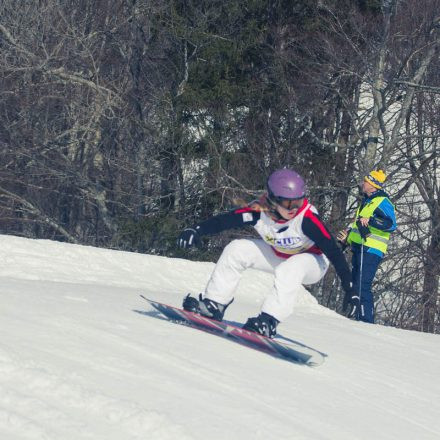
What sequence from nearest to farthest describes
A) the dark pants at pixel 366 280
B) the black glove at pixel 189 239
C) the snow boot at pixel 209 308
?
1. the black glove at pixel 189 239
2. the snow boot at pixel 209 308
3. the dark pants at pixel 366 280

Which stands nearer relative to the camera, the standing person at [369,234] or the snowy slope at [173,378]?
the snowy slope at [173,378]

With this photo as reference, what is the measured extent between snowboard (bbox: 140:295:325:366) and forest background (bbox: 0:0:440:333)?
13.3 metres

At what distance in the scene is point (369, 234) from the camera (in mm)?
9695

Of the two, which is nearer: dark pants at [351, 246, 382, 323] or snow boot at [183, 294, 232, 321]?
snow boot at [183, 294, 232, 321]

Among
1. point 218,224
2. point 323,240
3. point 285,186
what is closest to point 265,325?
point 323,240

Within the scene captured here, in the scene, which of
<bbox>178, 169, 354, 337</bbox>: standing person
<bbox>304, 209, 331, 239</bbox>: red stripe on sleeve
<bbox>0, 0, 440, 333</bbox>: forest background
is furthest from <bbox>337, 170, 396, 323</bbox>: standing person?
<bbox>0, 0, 440, 333</bbox>: forest background

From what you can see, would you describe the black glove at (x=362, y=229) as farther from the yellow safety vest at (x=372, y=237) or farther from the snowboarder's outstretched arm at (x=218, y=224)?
the snowboarder's outstretched arm at (x=218, y=224)

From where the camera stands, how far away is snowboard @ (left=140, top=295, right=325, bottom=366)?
6055mm

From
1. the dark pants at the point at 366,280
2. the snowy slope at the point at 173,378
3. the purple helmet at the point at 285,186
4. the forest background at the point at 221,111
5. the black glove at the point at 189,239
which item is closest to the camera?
the snowy slope at the point at 173,378

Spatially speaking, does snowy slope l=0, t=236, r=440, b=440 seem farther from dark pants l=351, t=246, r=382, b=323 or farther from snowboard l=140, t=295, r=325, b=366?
dark pants l=351, t=246, r=382, b=323

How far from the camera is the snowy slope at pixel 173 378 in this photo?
12.6 feet

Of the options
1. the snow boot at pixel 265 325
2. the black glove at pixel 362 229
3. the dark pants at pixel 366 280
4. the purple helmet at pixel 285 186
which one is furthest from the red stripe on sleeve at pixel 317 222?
the dark pants at pixel 366 280

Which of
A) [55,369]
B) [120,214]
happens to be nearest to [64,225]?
[120,214]

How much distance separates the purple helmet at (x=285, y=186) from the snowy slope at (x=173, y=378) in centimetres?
93
